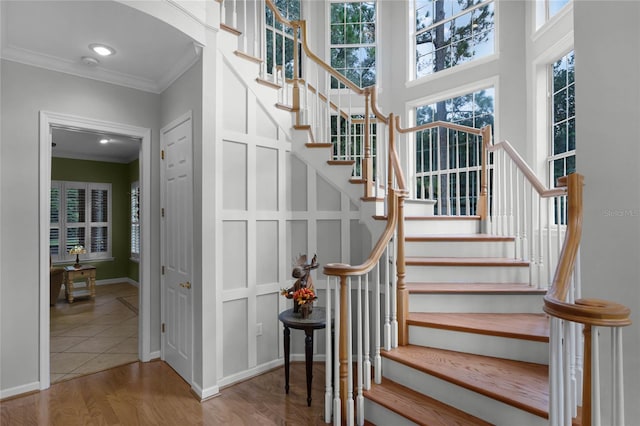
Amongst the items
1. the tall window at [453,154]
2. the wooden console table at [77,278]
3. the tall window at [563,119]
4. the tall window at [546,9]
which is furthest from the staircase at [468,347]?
the wooden console table at [77,278]

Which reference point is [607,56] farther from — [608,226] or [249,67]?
[249,67]

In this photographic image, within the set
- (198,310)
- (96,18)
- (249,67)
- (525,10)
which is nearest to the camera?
(96,18)

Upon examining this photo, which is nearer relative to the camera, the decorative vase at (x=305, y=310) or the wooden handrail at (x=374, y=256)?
the wooden handrail at (x=374, y=256)

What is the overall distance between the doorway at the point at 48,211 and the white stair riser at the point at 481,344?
2.71 meters

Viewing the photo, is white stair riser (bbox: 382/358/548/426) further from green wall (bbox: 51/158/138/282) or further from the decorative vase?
green wall (bbox: 51/158/138/282)

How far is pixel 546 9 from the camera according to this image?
150 inches

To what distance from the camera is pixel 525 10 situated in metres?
4.09

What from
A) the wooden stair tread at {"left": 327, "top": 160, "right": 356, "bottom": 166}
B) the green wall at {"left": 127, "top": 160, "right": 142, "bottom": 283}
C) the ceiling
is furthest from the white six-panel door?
the green wall at {"left": 127, "top": 160, "right": 142, "bottom": 283}

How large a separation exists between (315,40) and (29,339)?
5.32 metres

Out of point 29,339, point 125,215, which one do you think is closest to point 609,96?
point 29,339

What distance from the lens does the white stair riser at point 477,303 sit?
8.32ft

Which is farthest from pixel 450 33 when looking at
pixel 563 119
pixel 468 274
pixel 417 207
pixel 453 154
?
pixel 468 274

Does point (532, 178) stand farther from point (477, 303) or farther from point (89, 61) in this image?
point (89, 61)

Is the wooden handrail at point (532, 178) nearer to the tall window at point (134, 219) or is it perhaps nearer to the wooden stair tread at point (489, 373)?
the wooden stair tread at point (489, 373)
